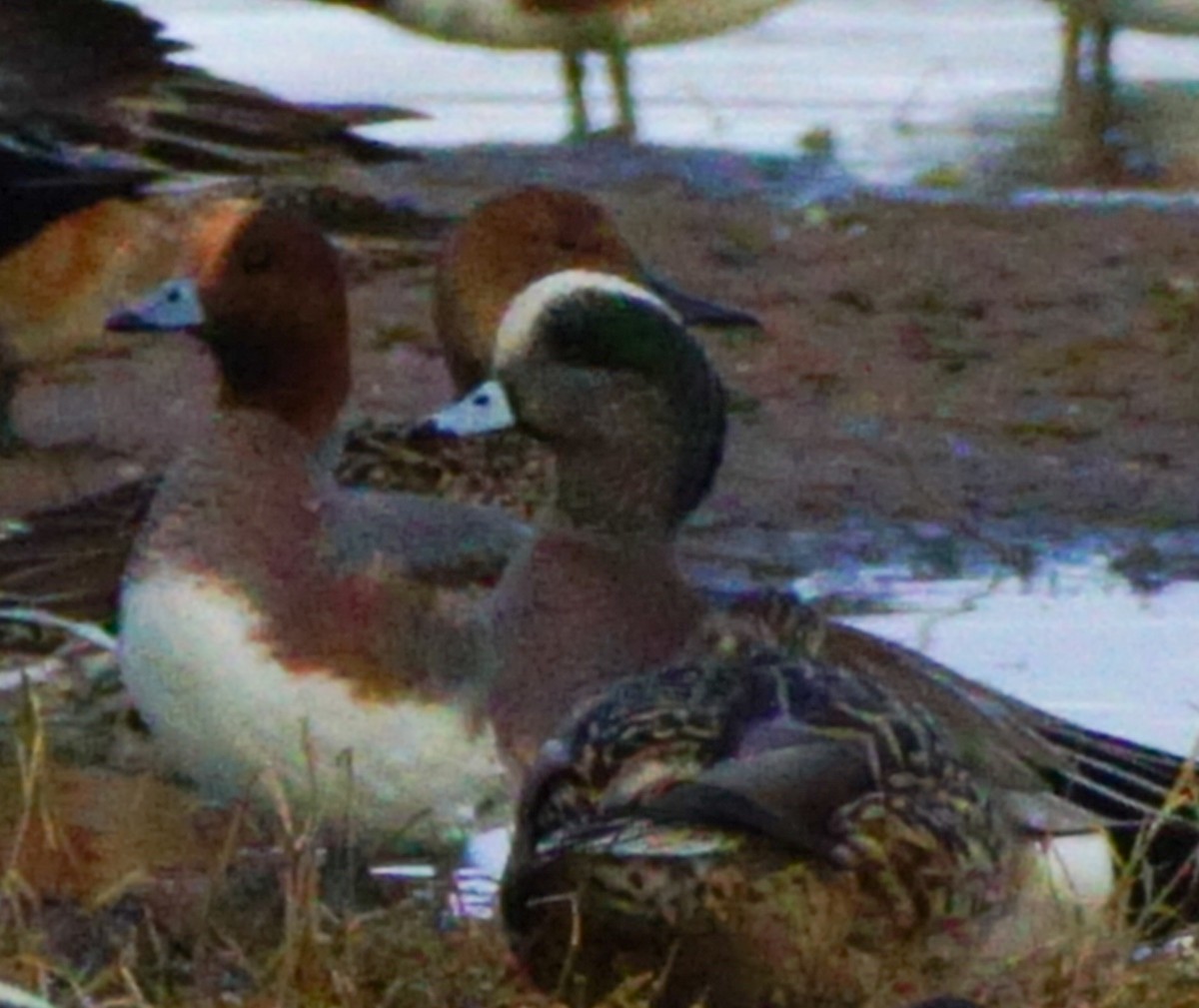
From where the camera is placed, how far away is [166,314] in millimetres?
5430

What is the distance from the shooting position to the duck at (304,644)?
191 inches

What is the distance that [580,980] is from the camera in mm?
3852

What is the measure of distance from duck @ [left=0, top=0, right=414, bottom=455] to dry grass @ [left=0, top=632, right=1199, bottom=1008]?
295 centimetres

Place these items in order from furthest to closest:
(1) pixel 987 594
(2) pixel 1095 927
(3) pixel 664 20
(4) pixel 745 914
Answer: (3) pixel 664 20 → (1) pixel 987 594 → (2) pixel 1095 927 → (4) pixel 745 914

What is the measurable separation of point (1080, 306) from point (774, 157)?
192cm

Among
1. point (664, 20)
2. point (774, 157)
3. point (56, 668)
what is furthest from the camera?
point (664, 20)

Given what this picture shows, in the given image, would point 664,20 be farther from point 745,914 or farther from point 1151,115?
point 745,914

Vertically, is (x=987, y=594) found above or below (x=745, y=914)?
below

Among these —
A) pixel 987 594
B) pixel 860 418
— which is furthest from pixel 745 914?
pixel 860 418

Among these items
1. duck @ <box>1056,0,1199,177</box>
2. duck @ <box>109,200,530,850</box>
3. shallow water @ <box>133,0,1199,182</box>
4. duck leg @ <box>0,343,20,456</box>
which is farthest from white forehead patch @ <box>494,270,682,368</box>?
duck @ <box>1056,0,1199,177</box>

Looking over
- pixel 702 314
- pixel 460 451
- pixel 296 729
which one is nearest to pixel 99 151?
pixel 702 314

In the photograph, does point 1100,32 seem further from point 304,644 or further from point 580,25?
point 304,644

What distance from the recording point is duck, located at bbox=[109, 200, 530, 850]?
484 centimetres

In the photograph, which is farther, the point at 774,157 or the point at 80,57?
the point at 774,157
